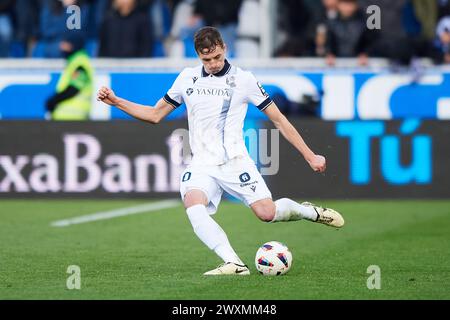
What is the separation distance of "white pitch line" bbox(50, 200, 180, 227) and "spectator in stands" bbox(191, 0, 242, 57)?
3416 mm

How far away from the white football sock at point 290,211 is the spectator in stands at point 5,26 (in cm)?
1063

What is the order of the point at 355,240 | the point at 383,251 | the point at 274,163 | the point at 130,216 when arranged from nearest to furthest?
the point at 383,251 → the point at 355,240 → the point at 130,216 → the point at 274,163

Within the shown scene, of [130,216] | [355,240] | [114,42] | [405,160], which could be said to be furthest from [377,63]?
[355,240]

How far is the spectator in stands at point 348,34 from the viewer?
18.4 m

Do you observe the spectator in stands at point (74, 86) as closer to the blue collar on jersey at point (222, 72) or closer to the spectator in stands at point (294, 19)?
the spectator in stands at point (294, 19)

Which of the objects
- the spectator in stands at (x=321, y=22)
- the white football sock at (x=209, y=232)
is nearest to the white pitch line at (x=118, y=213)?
the spectator in stands at (x=321, y=22)

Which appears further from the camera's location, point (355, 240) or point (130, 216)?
point (130, 216)

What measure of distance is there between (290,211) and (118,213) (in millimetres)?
5751

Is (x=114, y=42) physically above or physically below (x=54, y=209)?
above

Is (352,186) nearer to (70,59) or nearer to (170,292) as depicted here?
(70,59)

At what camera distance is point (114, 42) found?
1895 centimetres

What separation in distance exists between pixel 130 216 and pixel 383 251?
4429 mm
